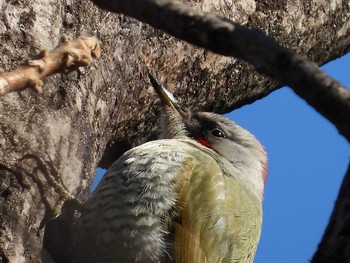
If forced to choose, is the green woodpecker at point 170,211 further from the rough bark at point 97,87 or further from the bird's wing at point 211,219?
the rough bark at point 97,87

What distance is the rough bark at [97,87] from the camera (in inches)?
113

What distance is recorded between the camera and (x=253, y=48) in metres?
1.66

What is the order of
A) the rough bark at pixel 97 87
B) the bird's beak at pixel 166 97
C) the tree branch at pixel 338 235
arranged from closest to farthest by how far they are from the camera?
the tree branch at pixel 338 235, the rough bark at pixel 97 87, the bird's beak at pixel 166 97

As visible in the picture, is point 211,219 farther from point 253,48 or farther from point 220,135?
point 253,48

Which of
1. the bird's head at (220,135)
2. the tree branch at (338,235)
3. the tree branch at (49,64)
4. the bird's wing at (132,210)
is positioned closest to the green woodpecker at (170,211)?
the bird's wing at (132,210)

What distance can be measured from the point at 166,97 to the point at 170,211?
994 millimetres

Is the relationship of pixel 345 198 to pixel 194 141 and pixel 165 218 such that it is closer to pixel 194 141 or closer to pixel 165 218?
pixel 165 218

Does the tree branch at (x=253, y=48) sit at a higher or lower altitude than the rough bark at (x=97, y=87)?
lower

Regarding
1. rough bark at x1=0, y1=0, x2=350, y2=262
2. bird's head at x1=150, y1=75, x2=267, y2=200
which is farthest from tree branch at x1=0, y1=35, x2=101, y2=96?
bird's head at x1=150, y1=75, x2=267, y2=200

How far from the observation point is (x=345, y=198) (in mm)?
1400

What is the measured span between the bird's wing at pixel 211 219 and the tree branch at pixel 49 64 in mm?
1023

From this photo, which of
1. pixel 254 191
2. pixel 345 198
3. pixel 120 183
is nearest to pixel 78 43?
pixel 120 183

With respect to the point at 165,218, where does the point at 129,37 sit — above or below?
above

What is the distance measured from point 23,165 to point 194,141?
1.54 metres
